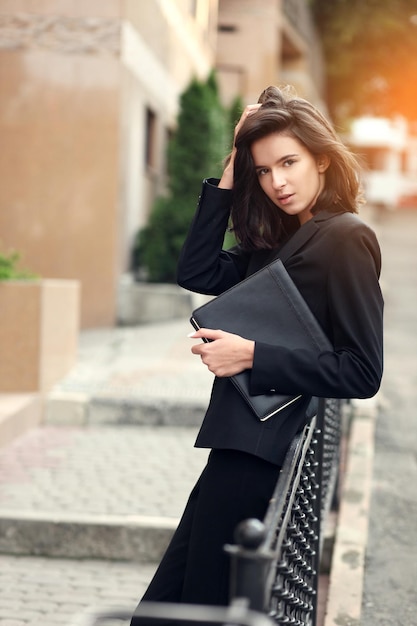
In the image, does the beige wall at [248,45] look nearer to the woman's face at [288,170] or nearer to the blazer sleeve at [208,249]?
the blazer sleeve at [208,249]

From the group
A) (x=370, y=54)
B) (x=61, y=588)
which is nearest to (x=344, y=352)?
(x=61, y=588)

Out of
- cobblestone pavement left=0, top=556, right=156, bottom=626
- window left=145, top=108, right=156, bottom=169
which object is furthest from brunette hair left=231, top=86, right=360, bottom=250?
window left=145, top=108, right=156, bottom=169

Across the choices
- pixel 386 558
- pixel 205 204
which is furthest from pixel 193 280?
pixel 386 558

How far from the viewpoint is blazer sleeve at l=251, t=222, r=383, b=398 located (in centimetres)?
260

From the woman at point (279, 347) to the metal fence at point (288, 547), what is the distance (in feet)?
0.45

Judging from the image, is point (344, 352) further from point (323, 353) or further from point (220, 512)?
point (220, 512)

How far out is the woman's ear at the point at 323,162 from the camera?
2.83 metres

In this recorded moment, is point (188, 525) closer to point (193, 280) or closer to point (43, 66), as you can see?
point (193, 280)

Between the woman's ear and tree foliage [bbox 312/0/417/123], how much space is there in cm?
2905

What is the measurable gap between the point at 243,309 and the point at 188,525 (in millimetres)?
632

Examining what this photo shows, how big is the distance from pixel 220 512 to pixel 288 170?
0.95 m

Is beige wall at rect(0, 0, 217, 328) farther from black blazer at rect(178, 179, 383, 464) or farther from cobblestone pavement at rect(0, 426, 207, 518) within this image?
black blazer at rect(178, 179, 383, 464)

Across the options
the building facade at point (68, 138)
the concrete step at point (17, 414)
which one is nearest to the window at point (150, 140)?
the building facade at point (68, 138)

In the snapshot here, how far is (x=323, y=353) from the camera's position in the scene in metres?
2.63
